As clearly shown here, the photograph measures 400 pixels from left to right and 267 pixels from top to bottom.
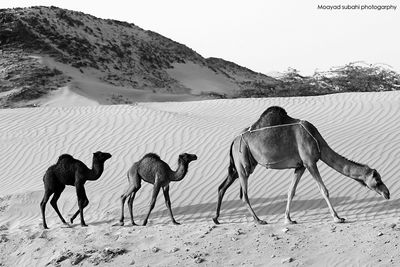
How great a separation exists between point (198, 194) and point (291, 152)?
187 inches

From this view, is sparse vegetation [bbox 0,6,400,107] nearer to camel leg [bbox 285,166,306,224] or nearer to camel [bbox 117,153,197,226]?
camel [bbox 117,153,197,226]

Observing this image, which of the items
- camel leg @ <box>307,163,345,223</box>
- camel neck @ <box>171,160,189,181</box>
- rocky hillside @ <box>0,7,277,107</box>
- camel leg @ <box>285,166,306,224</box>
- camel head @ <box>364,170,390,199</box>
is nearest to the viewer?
camel head @ <box>364,170,390,199</box>

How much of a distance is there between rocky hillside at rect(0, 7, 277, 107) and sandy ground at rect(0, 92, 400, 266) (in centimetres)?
1596

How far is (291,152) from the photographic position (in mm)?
8531

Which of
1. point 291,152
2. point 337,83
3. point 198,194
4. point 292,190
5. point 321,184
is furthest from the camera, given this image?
point 337,83

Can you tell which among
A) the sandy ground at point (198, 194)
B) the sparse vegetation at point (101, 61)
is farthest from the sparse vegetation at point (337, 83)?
the sandy ground at point (198, 194)

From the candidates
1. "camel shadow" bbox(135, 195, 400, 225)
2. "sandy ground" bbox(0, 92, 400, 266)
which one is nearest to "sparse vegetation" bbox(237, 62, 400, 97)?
"sandy ground" bbox(0, 92, 400, 266)

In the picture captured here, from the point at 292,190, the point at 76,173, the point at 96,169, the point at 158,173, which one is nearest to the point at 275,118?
the point at 292,190

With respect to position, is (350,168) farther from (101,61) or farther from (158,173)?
(101,61)

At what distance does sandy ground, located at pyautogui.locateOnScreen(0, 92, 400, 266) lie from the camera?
7.78 metres

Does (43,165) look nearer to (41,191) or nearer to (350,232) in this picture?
(41,191)

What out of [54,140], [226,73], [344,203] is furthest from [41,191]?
[226,73]

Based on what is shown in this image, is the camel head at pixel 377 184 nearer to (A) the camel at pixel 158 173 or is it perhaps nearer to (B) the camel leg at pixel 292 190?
(B) the camel leg at pixel 292 190

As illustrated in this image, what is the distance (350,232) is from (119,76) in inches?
1444
